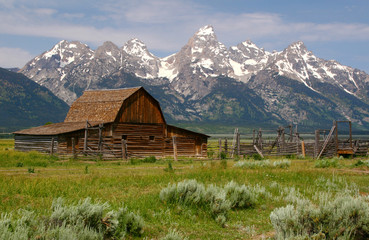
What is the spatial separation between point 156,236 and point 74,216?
6.48ft

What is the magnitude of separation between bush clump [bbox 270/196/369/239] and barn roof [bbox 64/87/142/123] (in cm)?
3557

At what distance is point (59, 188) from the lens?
41.3 feet

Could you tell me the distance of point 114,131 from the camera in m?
42.8

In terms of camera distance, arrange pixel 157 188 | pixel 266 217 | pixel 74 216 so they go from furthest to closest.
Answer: pixel 157 188
pixel 266 217
pixel 74 216

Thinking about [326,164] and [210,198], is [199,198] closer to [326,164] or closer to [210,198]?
[210,198]

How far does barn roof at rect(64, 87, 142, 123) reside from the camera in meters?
43.8

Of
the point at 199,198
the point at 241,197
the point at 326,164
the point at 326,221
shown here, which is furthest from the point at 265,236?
the point at 326,164

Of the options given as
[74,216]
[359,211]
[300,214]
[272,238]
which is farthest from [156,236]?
[359,211]

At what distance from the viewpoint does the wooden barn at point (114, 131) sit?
4047cm

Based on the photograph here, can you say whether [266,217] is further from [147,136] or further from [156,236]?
[147,136]

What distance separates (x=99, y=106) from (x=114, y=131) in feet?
16.0

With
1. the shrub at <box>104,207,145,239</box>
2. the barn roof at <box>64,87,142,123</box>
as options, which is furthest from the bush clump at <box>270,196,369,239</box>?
the barn roof at <box>64,87,142,123</box>

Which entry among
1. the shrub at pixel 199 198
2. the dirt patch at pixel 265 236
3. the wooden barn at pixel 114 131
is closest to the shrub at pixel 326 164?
the shrub at pixel 199 198

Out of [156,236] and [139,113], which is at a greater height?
[139,113]
